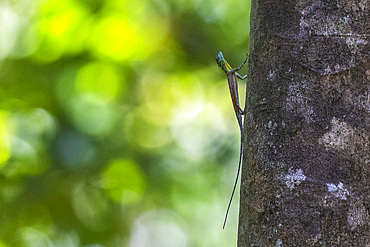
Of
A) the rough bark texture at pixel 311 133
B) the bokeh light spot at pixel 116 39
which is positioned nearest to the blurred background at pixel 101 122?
the bokeh light spot at pixel 116 39

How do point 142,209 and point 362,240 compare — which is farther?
point 142,209

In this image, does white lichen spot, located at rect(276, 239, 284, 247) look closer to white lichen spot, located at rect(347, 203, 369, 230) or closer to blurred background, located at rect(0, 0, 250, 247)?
white lichen spot, located at rect(347, 203, 369, 230)

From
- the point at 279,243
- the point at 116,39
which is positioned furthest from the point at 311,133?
the point at 116,39

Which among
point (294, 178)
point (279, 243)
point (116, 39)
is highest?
point (116, 39)

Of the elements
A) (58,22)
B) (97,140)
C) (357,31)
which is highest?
(58,22)

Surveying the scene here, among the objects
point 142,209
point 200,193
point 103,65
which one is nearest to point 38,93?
point 103,65

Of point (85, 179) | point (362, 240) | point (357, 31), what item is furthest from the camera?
point (85, 179)

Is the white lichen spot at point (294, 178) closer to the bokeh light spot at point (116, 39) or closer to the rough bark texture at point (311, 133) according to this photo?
the rough bark texture at point (311, 133)

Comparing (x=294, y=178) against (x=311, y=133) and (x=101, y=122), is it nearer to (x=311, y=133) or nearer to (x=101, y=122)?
(x=311, y=133)

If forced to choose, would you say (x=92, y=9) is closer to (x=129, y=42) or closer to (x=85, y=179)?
(x=129, y=42)
